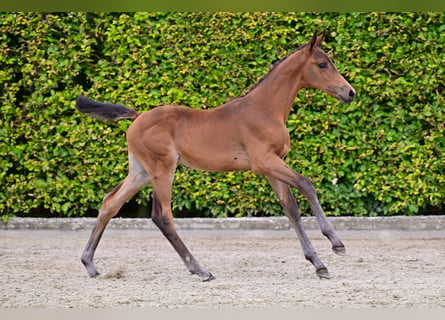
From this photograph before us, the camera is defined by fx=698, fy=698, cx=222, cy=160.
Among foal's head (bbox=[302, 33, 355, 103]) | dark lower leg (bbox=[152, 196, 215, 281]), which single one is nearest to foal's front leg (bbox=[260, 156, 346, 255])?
foal's head (bbox=[302, 33, 355, 103])

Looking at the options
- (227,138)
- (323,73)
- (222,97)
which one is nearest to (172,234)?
(227,138)

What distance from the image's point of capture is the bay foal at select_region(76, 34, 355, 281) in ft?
16.2

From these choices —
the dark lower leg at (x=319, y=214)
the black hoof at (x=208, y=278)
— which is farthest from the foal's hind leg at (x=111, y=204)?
the dark lower leg at (x=319, y=214)

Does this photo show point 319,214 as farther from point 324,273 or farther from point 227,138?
point 227,138

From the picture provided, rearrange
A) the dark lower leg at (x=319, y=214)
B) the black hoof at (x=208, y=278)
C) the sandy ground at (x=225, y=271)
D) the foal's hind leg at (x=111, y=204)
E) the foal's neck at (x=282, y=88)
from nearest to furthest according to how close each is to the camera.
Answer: the sandy ground at (x=225, y=271), the dark lower leg at (x=319, y=214), the black hoof at (x=208, y=278), the foal's neck at (x=282, y=88), the foal's hind leg at (x=111, y=204)

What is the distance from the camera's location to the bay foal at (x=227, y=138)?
16.2ft

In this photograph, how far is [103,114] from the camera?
17.2ft

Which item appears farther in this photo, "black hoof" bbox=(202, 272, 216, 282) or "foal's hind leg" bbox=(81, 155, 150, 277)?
"foal's hind leg" bbox=(81, 155, 150, 277)

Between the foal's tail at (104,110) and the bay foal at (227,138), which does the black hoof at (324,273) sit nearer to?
the bay foal at (227,138)

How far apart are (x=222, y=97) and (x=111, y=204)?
2.36 meters

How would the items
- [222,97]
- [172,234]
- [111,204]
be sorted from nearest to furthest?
[172,234], [111,204], [222,97]

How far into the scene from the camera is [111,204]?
204 inches

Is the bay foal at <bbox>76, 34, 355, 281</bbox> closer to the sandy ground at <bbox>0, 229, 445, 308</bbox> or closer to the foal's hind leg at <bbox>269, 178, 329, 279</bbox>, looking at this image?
the foal's hind leg at <bbox>269, 178, 329, 279</bbox>

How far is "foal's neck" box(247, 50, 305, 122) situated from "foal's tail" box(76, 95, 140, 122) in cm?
98
